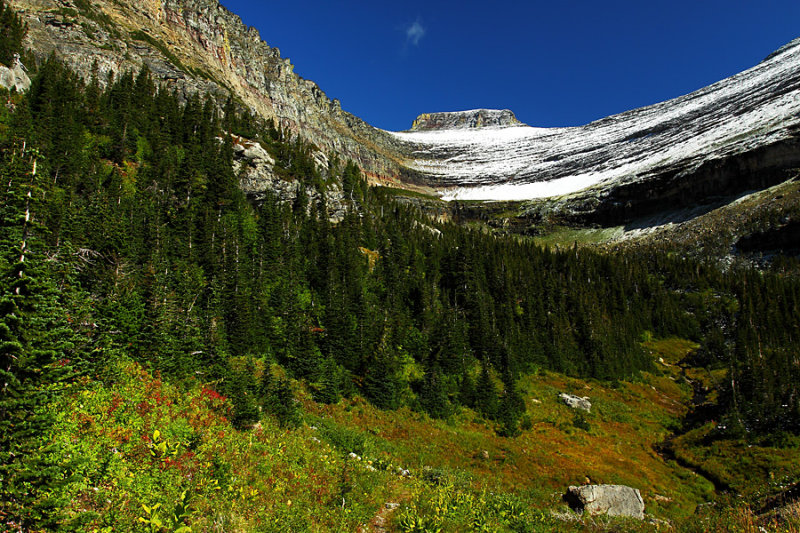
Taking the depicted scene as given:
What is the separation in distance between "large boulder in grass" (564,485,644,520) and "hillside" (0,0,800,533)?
0.95m

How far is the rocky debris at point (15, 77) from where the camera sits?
57.3m

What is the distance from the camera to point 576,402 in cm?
4516

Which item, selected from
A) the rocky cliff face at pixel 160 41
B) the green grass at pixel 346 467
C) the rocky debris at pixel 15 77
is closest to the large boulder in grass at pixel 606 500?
the green grass at pixel 346 467

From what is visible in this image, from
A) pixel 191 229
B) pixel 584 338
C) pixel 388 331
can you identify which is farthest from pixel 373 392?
pixel 584 338

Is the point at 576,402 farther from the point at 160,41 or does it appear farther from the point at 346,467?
the point at 160,41

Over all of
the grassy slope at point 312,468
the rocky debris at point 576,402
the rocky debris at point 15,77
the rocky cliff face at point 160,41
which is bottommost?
the rocky debris at point 576,402

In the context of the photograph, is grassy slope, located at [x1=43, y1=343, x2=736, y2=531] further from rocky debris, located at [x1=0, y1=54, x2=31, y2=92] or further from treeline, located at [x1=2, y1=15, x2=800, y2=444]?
rocky debris, located at [x1=0, y1=54, x2=31, y2=92]

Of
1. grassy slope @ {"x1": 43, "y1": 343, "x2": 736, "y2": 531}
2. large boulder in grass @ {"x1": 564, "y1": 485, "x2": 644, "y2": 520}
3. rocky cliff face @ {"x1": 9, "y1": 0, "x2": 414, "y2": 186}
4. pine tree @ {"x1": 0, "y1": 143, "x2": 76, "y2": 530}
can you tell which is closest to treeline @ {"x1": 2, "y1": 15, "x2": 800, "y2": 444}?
pine tree @ {"x1": 0, "y1": 143, "x2": 76, "y2": 530}

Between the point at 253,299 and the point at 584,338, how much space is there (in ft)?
187

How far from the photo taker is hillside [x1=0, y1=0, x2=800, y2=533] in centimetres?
917

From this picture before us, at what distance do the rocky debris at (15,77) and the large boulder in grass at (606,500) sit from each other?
89.3 m

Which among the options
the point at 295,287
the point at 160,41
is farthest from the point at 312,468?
the point at 160,41

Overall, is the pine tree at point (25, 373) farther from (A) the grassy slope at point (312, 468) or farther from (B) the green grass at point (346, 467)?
(A) the grassy slope at point (312, 468)

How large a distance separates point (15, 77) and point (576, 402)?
324ft
